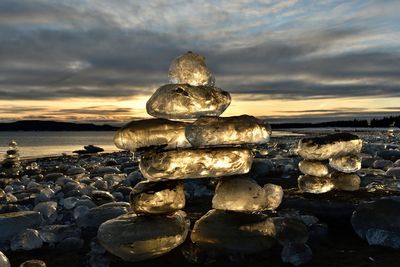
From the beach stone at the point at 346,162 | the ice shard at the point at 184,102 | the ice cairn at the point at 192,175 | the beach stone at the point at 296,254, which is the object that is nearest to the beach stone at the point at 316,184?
the beach stone at the point at 346,162

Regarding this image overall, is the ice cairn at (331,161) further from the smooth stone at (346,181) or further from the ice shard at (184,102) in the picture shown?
the ice shard at (184,102)

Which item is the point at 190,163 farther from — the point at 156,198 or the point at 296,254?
the point at 296,254

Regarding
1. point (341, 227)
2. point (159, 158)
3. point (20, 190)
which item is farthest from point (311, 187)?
point (20, 190)

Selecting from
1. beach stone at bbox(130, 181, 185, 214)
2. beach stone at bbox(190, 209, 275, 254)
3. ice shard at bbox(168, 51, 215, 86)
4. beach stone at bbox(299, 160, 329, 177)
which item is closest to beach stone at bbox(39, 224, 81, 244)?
beach stone at bbox(130, 181, 185, 214)

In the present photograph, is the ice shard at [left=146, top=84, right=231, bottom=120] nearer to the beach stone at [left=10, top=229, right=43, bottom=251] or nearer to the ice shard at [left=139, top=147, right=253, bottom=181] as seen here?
the ice shard at [left=139, top=147, right=253, bottom=181]

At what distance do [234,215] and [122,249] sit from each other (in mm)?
1418

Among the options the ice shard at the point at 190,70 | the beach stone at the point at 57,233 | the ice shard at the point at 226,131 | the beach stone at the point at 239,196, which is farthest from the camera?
the beach stone at the point at 57,233

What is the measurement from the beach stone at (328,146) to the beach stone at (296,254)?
2726 mm

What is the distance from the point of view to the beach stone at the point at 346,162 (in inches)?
281

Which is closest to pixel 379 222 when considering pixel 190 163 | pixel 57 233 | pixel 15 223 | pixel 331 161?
pixel 331 161

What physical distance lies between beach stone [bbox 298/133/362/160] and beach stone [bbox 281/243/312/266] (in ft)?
8.94

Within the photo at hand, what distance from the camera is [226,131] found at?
4.86m

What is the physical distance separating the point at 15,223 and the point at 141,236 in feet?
7.61

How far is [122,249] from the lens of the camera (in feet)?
14.9
